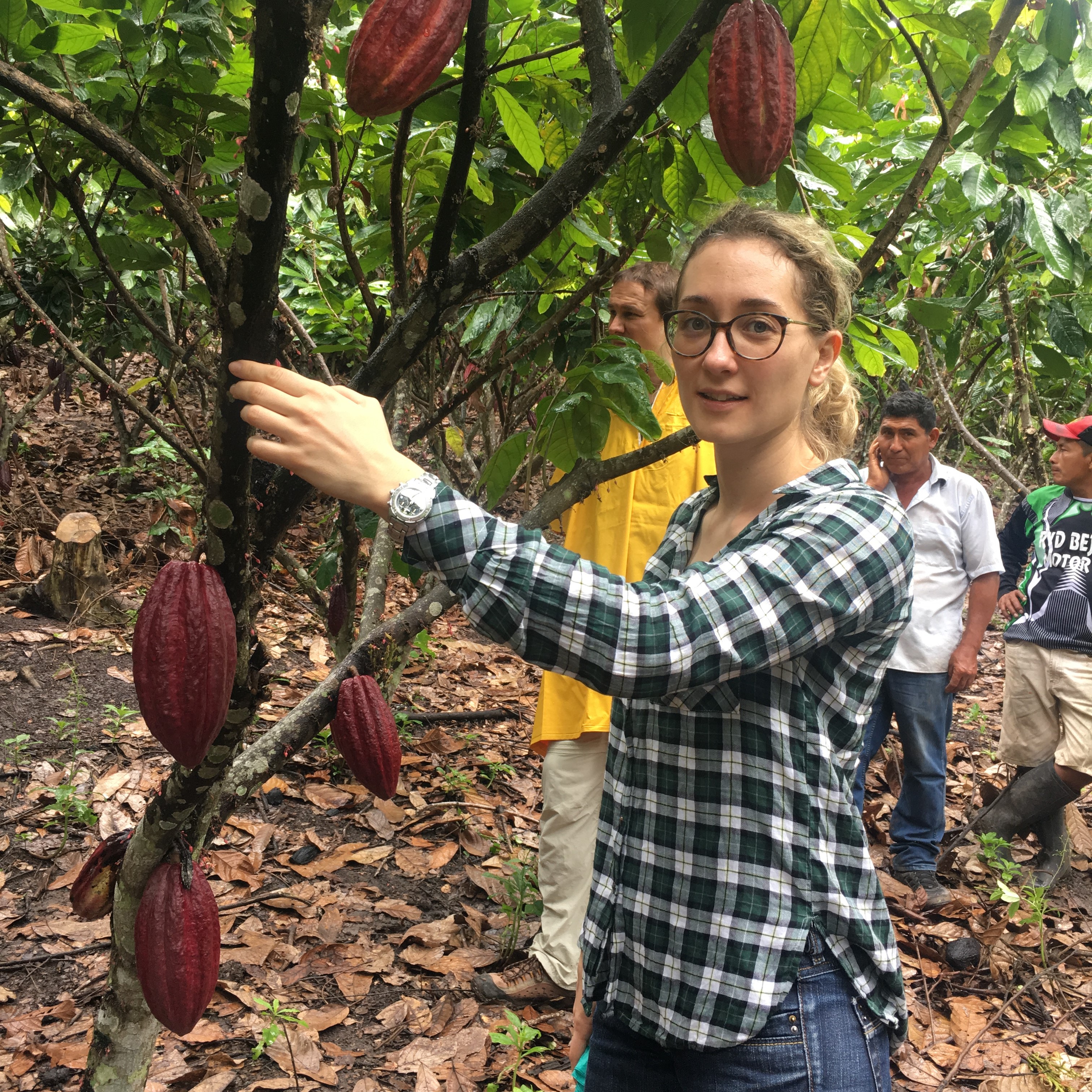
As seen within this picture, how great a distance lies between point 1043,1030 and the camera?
103 inches

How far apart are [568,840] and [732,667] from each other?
168 cm

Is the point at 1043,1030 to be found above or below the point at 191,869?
below

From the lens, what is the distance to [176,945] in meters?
1.08

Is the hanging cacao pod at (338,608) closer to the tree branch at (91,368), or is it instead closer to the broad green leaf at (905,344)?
the tree branch at (91,368)

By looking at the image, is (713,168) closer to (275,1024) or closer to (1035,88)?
(1035,88)

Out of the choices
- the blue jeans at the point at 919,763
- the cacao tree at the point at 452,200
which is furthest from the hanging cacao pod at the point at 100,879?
the blue jeans at the point at 919,763

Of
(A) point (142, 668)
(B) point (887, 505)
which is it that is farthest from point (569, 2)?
(A) point (142, 668)

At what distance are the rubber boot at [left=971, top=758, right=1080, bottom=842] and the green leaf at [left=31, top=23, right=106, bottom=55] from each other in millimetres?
3607

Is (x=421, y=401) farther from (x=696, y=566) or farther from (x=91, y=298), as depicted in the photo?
(x=696, y=566)

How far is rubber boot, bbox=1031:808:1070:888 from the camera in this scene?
11.5ft

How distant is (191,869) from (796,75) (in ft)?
3.78

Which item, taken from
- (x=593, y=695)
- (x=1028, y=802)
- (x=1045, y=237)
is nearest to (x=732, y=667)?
(x=593, y=695)

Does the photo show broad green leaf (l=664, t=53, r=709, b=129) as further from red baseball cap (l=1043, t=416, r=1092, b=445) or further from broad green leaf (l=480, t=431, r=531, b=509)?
red baseball cap (l=1043, t=416, r=1092, b=445)

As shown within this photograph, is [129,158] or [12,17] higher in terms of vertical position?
[12,17]
